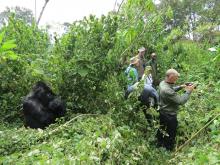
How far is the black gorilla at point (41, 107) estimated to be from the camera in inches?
289

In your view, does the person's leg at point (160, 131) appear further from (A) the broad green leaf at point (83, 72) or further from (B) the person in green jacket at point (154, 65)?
(B) the person in green jacket at point (154, 65)

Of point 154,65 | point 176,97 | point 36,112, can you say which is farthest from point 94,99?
point 154,65

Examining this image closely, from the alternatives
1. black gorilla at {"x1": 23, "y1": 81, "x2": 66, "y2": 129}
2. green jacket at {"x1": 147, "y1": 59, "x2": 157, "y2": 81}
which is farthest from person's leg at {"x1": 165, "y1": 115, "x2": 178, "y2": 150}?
green jacket at {"x1": 147, "y1": 59, "x2": 157, "y2": 81}

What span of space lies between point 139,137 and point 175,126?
922 mm

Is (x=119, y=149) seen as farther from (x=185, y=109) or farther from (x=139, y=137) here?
(x=185, y=109)

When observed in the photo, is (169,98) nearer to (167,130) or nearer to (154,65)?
(167,130)

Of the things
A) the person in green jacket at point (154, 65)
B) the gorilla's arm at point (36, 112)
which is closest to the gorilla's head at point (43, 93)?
the gorilla's arm at point (36, 112)

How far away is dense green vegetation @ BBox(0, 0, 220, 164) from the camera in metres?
5.25

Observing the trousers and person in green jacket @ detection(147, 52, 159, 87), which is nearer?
the trousers

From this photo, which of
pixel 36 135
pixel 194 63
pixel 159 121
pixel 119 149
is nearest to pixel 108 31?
pixel 159 121

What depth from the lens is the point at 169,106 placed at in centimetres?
693

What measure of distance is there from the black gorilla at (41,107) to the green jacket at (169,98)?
1.68m

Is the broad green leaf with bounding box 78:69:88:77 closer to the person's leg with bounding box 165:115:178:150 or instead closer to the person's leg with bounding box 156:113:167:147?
the person's leg with bounding box 156:113:167:147

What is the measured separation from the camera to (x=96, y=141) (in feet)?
16.1
